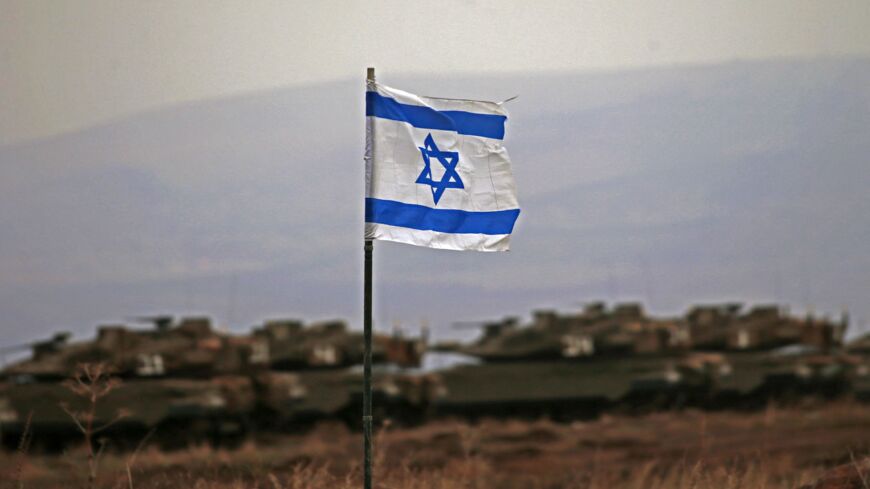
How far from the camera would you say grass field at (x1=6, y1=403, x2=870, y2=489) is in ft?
53.3

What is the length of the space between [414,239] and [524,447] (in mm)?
12501

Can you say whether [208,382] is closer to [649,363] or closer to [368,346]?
[649,363]

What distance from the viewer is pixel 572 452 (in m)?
19.8

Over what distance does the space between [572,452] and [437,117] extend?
498 inches

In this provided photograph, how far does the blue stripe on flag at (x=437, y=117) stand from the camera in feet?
26.1

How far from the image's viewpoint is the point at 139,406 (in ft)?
59.5

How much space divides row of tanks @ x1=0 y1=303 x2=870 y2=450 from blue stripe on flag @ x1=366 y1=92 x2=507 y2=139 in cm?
949

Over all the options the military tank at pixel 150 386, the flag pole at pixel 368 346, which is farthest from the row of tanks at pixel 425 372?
the flag pole at pixel 368 346

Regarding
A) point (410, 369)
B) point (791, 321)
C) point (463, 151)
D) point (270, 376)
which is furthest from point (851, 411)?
point (463, 151)

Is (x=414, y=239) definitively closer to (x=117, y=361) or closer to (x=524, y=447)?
(x=117, y=361)

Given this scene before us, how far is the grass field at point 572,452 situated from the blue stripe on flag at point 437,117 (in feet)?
20.5

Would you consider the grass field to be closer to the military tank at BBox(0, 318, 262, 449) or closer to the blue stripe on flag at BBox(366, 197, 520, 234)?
the military tank at BBox(0, 318, 262, 449)

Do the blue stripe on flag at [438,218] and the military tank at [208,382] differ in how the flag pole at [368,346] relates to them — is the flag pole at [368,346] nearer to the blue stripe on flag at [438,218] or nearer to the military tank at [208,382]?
the blue stripe on flag at [438,218]

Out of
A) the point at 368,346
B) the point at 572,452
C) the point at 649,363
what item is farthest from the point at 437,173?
the point at 649,363
